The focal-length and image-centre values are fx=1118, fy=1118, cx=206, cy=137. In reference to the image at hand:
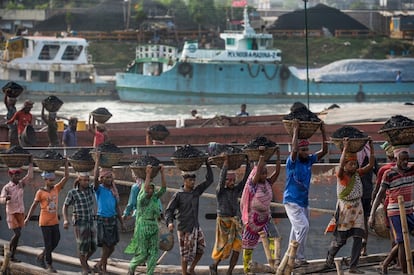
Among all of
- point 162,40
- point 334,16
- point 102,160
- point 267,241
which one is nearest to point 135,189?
point 102,160

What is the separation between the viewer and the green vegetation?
191ft

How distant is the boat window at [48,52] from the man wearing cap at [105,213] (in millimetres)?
37459

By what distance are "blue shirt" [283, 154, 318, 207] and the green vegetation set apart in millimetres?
A: 47615

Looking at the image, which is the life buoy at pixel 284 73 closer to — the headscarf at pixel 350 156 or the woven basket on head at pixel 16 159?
the woven basket on head at pixel 16 159

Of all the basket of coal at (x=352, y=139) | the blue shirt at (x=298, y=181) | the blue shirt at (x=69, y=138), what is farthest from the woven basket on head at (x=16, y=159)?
the blue shirt at (x=69, y=138)

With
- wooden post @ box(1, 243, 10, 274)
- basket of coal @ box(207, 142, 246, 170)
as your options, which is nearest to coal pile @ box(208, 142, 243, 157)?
basket of coal @ box(207, 142, 246, 170)

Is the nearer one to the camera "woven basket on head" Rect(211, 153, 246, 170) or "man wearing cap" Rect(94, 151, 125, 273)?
"woven basket on head" Rect(211, 153, 246, 170)

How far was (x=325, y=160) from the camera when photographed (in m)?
15.0

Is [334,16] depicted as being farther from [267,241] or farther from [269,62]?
[267,241]

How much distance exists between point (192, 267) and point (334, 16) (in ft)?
183

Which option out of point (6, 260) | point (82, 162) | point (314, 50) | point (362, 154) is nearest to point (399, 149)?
point (362, 154)

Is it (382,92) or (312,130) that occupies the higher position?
(312,130)

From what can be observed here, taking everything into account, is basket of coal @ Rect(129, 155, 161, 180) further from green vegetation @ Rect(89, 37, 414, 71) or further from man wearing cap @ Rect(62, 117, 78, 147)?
green vegetation @ Rect(89, 37, 414, 71)

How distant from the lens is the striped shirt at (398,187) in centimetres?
995
